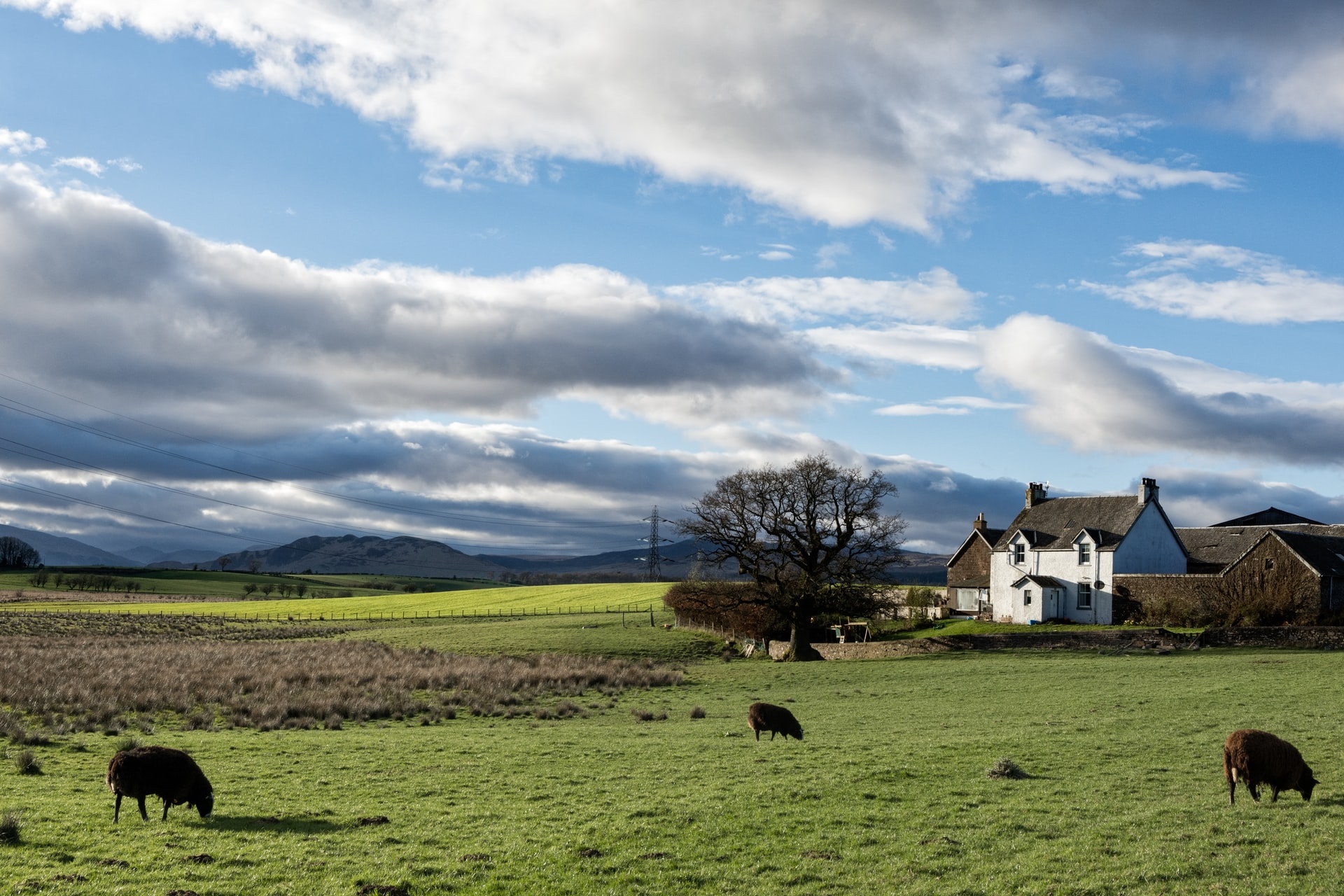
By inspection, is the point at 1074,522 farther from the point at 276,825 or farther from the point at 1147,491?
the point at 276,825

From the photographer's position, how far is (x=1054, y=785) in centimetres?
1919

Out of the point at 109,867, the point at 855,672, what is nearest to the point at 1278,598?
the point at 855,672

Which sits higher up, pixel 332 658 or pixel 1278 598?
pixel 1278 598

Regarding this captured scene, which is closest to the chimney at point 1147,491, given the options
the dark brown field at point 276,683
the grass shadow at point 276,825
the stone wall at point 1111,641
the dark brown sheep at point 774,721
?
the stone wall at point 1111,641

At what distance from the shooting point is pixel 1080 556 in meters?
77.4

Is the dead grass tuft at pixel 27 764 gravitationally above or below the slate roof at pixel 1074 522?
below

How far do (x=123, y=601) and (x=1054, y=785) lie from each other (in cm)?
16504

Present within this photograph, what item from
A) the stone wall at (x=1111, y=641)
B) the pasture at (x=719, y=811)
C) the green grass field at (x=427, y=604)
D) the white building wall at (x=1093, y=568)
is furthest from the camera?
the green grass field at (x=427, y=604)

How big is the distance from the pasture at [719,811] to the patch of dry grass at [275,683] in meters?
4.19

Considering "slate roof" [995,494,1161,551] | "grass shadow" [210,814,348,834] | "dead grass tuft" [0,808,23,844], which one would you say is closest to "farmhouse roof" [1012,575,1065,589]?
"slate roof" [995,494,1161,551]

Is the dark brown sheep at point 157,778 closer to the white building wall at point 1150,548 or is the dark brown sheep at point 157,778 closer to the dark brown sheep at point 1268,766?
the dark brown sheep at point 1268,766

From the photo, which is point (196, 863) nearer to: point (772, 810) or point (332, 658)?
point (772, 810)

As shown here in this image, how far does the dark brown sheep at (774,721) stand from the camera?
27578 millimetres

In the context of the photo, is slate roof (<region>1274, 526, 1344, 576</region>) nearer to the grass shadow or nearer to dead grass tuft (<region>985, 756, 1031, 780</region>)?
dead grass tuft (<region>985, 756, 1031, 780</region>)
